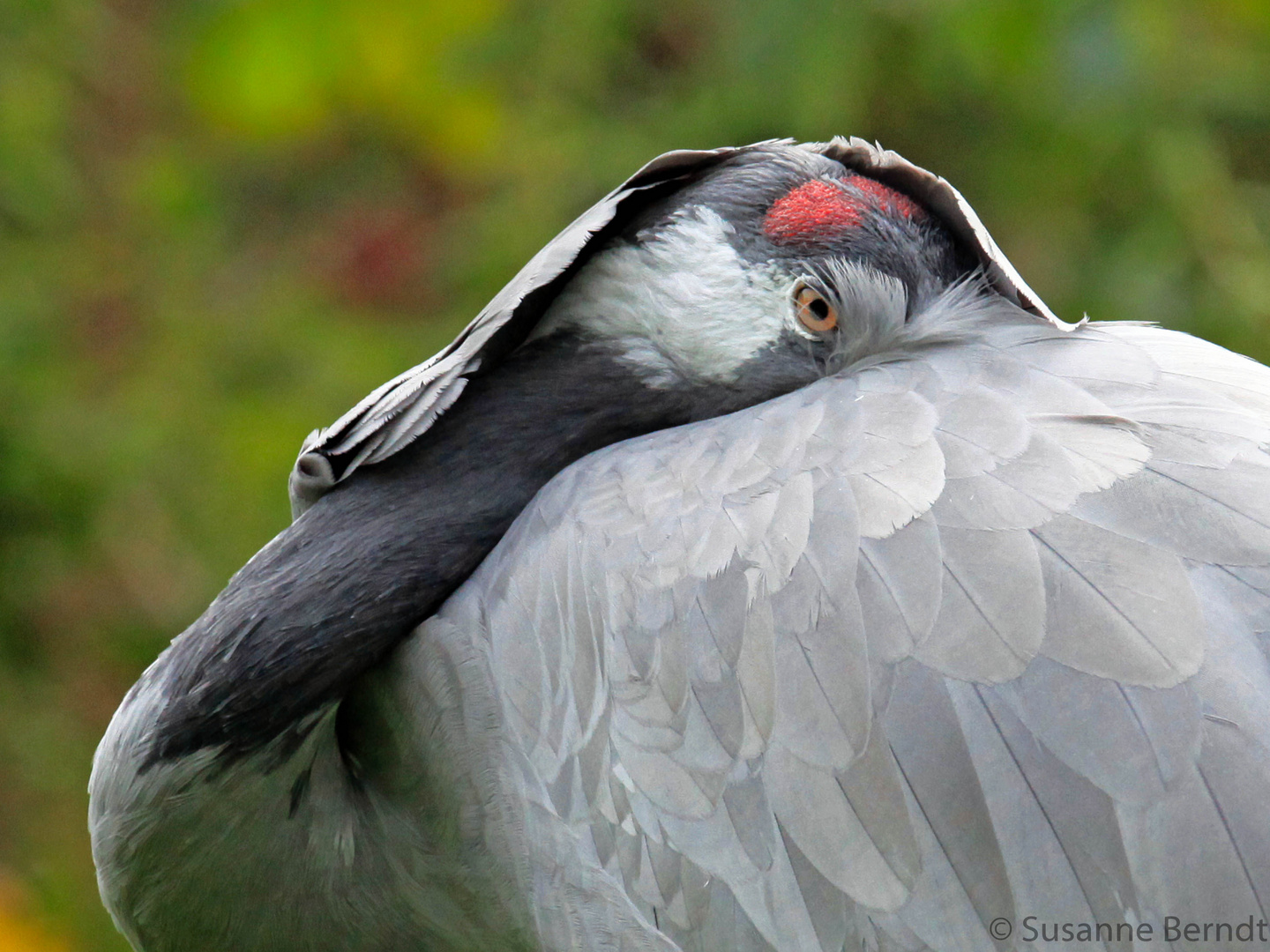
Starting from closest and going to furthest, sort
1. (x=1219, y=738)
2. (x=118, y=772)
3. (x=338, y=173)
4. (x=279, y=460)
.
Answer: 1. (x=1219, y=738)
2. (x=118, y=772)
3. (x=279, y=460)
4. (x=338, y=173)

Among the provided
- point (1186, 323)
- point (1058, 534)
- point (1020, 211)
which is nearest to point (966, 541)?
point (1058, 534)

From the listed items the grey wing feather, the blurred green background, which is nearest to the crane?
the grey wing feather

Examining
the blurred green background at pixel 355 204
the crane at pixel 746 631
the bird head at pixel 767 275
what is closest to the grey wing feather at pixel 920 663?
the crane at pixel 746 631

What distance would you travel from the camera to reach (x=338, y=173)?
549 cm

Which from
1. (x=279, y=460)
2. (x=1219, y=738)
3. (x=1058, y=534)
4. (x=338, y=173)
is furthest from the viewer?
(x=338, y=173)

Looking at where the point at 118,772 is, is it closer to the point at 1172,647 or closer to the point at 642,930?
the point at 642,930

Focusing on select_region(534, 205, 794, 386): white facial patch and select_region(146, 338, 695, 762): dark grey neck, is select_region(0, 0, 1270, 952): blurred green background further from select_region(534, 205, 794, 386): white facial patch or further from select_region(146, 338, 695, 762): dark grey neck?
select_region(146, 338, 695, 762): dark grey neck

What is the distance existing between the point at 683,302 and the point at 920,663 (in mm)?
629

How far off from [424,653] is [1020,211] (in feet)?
9.16

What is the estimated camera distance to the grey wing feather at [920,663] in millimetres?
1513

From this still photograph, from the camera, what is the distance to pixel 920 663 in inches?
62.3

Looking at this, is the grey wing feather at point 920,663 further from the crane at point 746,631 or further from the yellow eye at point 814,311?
the yellow eye at point 814,311

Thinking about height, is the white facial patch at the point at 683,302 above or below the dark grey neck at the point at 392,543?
above

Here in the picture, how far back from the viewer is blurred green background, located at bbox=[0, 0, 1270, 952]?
12.0ft
